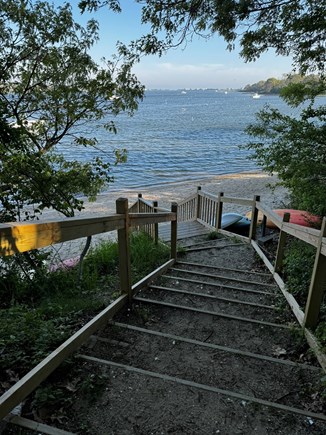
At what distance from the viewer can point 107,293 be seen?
4.11 m

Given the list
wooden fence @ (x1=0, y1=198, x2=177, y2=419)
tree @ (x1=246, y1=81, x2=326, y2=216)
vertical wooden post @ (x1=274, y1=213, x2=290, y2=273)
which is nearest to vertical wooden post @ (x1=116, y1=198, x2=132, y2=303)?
wooden fence @ (x1=0, y1=198, x2=177, y2=419)

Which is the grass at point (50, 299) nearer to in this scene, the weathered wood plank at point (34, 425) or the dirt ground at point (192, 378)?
the dirt ground at point (192, 378)

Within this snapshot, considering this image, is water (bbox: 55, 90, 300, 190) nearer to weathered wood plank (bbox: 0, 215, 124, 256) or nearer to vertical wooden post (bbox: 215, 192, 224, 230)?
vertical wooden post (bbox: 215, 192, 224, 230)

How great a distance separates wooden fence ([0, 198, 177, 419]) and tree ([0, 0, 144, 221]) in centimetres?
185

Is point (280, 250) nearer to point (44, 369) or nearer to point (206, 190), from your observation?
point (44, 369)

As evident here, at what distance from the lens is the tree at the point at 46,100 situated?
4238mm

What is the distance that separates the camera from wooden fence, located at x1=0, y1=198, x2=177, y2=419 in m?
1.59

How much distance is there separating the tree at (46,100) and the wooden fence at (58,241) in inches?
72.6

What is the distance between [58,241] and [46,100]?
5.07 m

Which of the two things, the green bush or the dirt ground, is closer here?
the dirt ground

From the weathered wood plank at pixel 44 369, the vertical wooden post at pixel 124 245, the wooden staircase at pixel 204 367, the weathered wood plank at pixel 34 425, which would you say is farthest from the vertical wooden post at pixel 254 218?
the weathered wood plank at pixel 34 425

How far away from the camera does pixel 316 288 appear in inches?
108

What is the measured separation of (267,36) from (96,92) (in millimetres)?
3428

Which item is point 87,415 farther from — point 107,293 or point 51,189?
point 51,189
